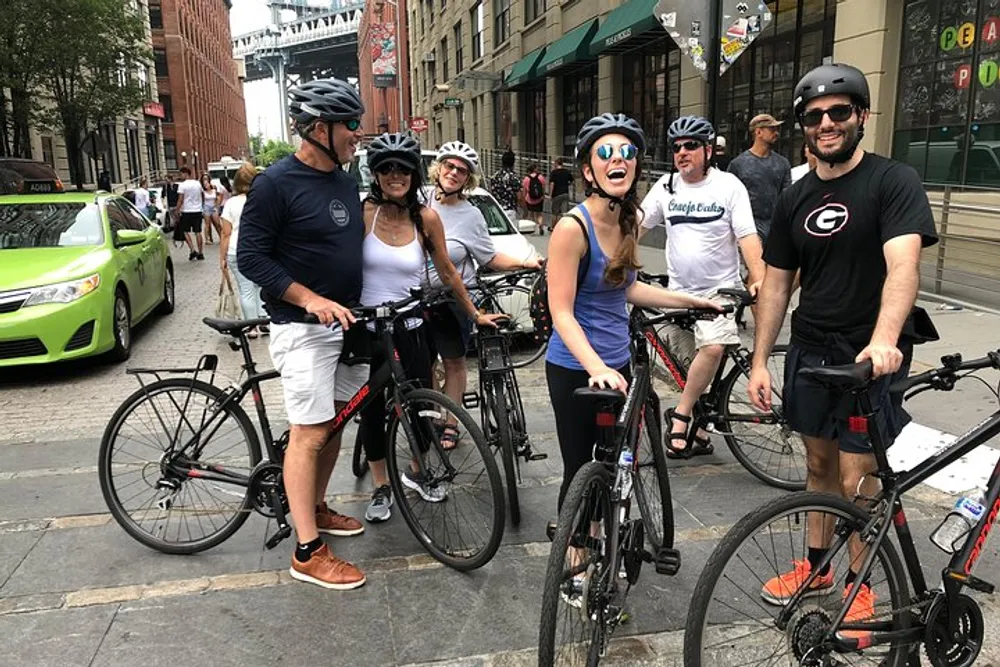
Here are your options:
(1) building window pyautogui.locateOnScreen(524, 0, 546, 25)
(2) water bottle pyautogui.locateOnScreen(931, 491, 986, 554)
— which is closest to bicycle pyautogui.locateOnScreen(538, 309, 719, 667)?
(2) water bottle pyautogui.locateOnScreen(931, 491, 986, 554)

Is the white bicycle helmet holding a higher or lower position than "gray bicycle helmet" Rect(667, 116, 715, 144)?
lower

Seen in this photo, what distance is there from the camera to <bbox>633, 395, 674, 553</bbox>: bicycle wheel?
3225 mm

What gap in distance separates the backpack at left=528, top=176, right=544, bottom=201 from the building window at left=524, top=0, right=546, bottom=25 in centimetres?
804

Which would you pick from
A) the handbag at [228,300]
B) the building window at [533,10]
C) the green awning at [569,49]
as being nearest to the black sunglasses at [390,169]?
the handbag at [228,300]

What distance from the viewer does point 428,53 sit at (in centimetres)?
4681

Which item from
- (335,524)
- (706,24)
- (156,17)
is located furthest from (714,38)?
(156,17)

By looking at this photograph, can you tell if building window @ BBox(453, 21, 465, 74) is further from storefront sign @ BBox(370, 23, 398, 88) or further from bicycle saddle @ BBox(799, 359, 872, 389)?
bicycle saddle @ BBox(799, 359, 872, 389)

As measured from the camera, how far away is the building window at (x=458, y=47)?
123 ft

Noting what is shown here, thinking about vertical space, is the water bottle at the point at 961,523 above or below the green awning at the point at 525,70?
below

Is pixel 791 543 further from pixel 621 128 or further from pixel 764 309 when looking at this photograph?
pixel 621 128

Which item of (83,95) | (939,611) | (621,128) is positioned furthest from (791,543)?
(83,95)

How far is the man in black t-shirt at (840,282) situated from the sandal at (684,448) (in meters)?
1.69

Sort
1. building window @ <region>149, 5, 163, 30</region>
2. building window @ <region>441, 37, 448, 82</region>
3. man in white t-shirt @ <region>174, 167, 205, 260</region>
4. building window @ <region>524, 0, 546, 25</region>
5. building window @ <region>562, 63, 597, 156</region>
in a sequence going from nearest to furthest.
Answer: man in white t-shirt @ <region>174, 167, 205, 260</region> < building window @ <region>562, 63, 597, 156</region> < building window @ <region>524, 0, 546, 25</region> < building window @ <region>441, 37, 448, 82</region> < building window @ <region>149, 5, 163, 30</region>

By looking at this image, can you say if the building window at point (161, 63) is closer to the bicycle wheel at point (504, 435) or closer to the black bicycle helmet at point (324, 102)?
the bicycle wheel at point (504, 435)
